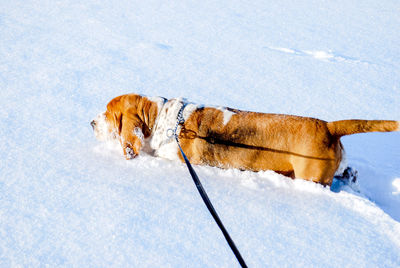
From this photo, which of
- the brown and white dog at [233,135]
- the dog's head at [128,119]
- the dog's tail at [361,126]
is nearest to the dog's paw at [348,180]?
the brown and white dog at [233,135]

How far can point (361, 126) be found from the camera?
2693 millimetres

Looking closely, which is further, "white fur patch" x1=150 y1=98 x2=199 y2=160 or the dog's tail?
"white fur patch" x1=150 y1=98 x2=199 y2=160

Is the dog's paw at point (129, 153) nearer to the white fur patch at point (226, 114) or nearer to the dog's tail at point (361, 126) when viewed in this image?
the white fur patch at point (226, 114)

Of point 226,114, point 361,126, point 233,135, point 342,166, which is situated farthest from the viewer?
point 226,114

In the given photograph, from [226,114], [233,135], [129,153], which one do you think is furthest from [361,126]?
[129,153]

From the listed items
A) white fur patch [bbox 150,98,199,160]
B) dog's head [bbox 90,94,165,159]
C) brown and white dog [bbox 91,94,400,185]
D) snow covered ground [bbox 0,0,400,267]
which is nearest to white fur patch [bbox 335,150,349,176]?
brown and white dog [bbox 91,94,400,185]

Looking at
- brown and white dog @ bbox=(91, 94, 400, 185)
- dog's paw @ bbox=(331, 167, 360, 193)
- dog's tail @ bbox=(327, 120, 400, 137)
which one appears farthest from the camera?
dog's paw @ bbox=(331, 167, 360, 193)

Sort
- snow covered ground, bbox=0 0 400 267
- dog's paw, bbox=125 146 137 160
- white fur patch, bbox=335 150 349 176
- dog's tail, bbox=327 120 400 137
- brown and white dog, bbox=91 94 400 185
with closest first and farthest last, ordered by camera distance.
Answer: snow covered ground, bbox=0 0 400 267 → dog's tail, bbox=327 120 400 137 → brown and white dog, bbox=91 94 400 185 → white fur patch, bbox=335 150 349 176 → dog's paw, bbox=125 146 137 160

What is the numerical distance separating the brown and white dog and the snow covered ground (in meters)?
0.13

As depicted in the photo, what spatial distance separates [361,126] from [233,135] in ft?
3.44

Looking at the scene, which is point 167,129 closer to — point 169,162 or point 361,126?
point 169,162

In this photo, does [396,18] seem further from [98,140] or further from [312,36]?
[98,140]

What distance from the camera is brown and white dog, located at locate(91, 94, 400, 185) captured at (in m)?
2.82

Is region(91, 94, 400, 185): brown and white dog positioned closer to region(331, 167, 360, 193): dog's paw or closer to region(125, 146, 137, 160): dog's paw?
region(125, 146, 137, 160): dog's paw
